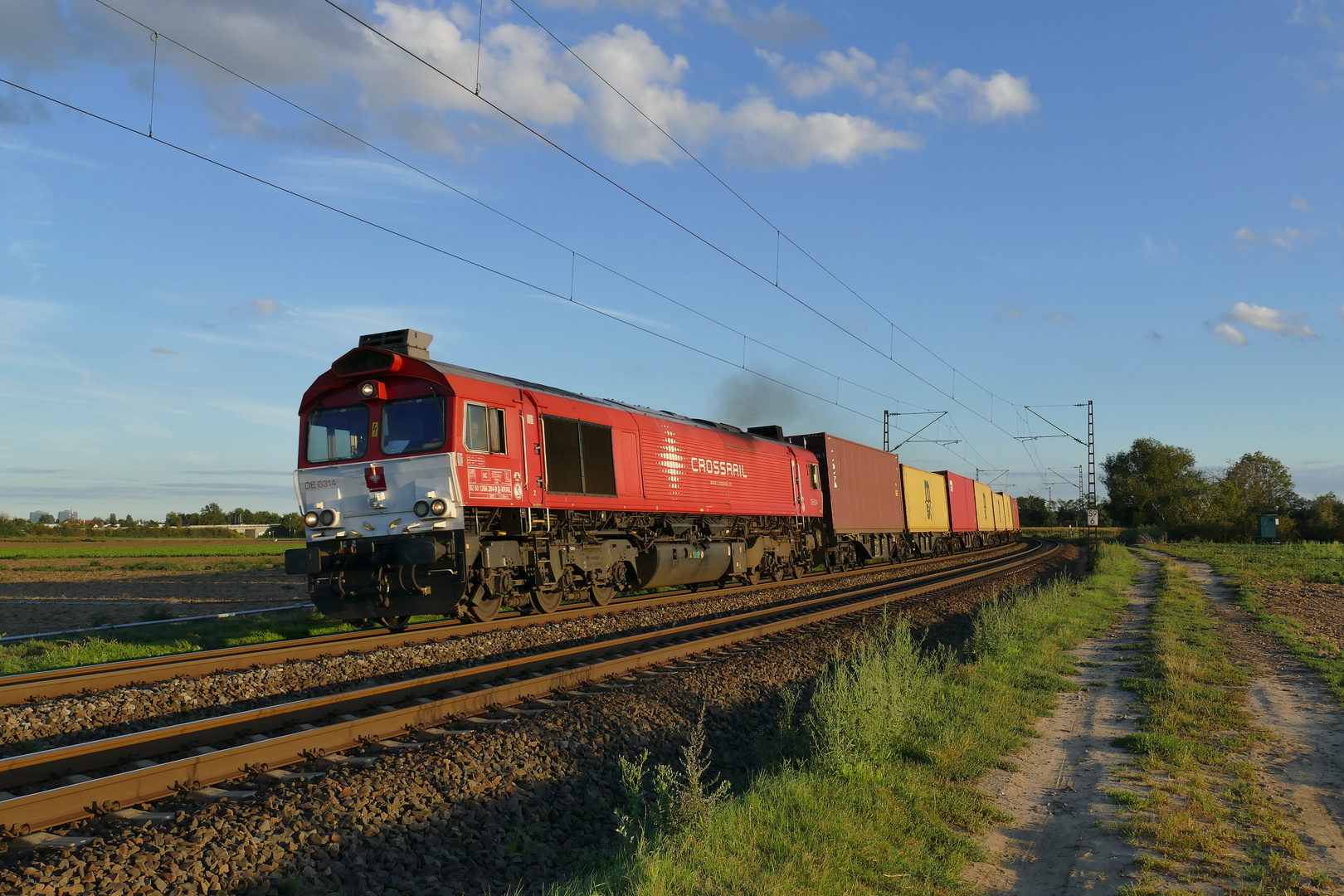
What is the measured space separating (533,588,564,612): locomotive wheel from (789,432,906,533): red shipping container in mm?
14990

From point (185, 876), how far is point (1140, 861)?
5159 mm

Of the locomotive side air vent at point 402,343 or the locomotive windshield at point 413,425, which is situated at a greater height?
the locomotive side air vent at point 402,343

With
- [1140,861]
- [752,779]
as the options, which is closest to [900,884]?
[1140,861]

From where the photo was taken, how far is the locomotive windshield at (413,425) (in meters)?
12.5

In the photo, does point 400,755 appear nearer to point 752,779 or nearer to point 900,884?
point 752,779

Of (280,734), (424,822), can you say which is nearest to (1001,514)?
(280,734)

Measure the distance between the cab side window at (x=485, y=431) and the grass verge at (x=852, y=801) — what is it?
6.45 m

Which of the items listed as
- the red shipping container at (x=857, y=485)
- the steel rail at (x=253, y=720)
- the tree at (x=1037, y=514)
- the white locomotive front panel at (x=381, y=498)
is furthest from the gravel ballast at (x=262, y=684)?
the tree at (x=1037, y=514)

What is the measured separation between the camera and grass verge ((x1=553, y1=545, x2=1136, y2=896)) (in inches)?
178

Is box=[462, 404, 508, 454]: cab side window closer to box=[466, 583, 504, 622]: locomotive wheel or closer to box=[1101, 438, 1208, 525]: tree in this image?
box=[466, 583, 504, 622]: locomotive wheel

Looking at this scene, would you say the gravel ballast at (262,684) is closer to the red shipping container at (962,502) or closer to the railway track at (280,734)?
the railway track at (280,734)

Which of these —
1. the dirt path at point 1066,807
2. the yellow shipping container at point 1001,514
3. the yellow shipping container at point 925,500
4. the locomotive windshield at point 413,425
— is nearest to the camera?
the dirt path at point 1066,807

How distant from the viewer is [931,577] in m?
25.9

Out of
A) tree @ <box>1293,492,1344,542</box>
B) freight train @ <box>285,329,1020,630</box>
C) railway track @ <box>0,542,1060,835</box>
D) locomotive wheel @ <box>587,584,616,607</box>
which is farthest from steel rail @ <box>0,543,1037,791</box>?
tree @ <box>1293,492,1344,542</box>
